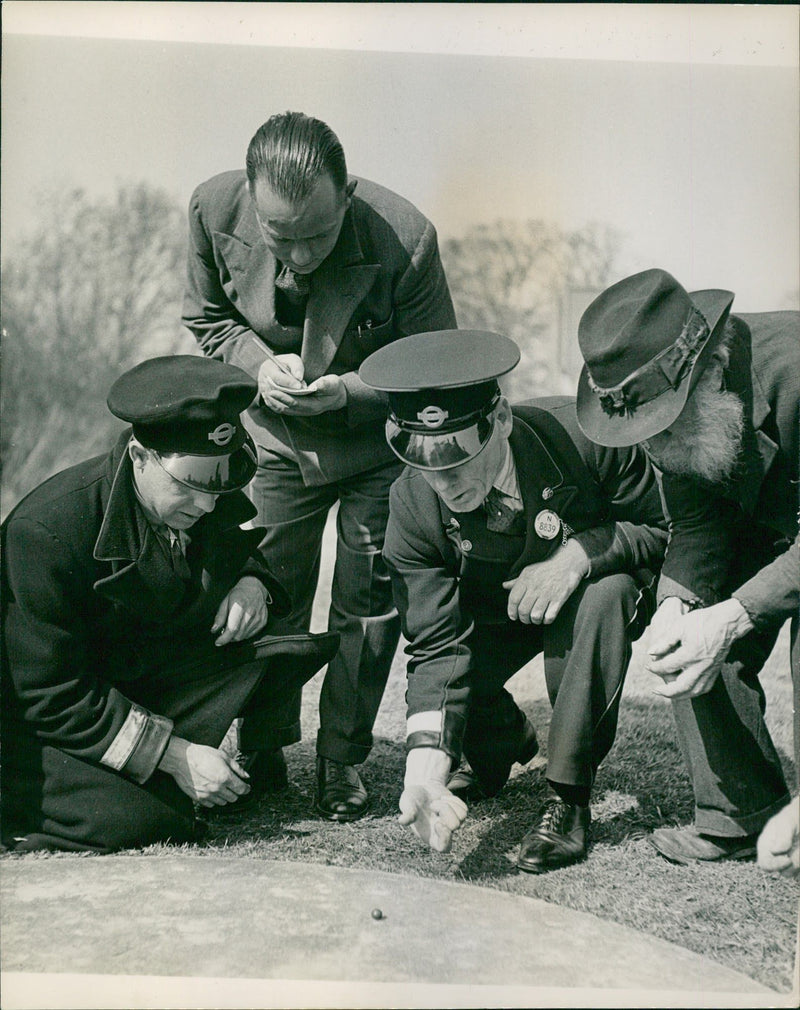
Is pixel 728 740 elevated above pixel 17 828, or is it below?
above

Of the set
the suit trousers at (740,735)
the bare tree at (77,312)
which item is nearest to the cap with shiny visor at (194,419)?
the bare tree at (77,312)

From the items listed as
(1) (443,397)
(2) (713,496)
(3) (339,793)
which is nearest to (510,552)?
(1) (443,397)

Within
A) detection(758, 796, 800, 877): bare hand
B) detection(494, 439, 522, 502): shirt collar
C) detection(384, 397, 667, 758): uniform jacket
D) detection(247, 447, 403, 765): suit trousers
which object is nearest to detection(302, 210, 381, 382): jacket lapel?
detection(247, 447, 403, 765): suit trousers

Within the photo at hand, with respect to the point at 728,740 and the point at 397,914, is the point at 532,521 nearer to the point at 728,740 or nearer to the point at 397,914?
the point at 728,740

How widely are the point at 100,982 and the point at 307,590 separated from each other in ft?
5.60

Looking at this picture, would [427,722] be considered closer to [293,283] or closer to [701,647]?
[701,647]

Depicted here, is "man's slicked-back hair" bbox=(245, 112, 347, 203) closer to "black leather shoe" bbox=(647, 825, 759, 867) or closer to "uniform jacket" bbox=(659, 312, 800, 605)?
"uniform jacket" bbox=(659, 312, 800, 605)

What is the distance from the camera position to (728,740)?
13.8 ft

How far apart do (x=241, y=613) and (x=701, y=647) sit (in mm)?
1689

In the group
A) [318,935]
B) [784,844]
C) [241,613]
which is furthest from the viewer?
[241,613]

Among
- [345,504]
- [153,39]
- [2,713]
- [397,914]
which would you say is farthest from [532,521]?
[153,39]

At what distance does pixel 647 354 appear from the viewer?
3939 millimetres

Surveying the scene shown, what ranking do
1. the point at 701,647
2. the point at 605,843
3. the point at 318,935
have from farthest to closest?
the point at 605,843 → the point at 701,647 → the point at 318,935

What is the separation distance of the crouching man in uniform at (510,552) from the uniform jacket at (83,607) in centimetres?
93
